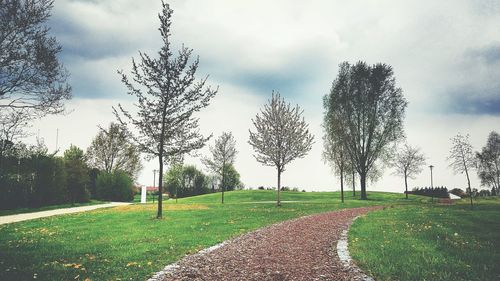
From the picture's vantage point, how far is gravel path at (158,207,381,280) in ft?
23.1

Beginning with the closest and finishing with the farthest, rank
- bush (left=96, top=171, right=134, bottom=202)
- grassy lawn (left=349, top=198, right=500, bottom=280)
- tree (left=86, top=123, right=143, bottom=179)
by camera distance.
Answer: grassy lawn (left=349, top=198, right=500, bottom=280) → bush (left=96, top=171, right=134, bottom=202) → tree (left=86, top=123, right=143, bottom=179)

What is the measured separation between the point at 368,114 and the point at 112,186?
4497 centimetres

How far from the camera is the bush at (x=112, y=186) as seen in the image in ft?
184

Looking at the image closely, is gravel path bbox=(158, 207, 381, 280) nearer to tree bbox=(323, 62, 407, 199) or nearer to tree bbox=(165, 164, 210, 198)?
tree bbox=(323, 62, 407, 199)

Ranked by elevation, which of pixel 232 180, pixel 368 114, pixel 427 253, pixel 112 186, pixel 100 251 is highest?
pixel 368 114

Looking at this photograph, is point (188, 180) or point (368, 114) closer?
point (368, 114)

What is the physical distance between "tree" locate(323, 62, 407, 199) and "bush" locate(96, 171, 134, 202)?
38.6 m

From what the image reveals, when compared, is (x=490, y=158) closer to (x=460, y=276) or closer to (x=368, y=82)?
(x=368, y=82)

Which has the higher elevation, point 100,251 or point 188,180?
point 188,180

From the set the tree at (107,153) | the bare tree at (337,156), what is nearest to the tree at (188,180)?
the tree at (107,153)

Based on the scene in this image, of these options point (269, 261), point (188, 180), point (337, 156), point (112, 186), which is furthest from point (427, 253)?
point (188, 180)

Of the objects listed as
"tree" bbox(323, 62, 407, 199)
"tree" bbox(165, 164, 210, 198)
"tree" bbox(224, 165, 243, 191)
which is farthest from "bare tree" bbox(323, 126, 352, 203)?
"tree" bbox(224, 165, 243, 191)

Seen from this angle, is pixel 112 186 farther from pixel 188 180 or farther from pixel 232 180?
pixel 232 180

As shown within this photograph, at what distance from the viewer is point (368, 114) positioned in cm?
4484
